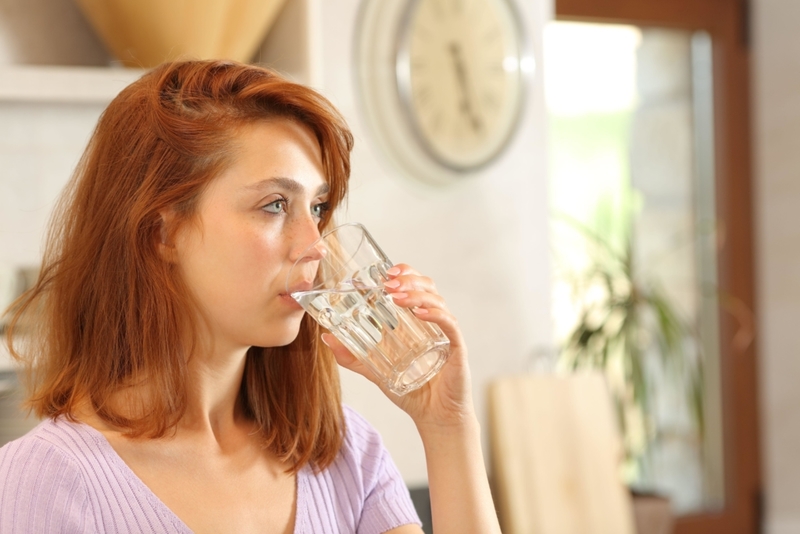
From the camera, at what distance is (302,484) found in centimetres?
123

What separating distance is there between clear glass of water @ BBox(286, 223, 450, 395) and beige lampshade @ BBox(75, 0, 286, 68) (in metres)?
0.74

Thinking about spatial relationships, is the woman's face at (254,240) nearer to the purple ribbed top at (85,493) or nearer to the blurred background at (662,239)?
the purple ribbed top at (85,493)

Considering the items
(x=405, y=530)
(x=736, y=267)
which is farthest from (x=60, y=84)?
(x=736, y=267)

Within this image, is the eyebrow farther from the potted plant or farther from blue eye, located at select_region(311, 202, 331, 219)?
the potted plant

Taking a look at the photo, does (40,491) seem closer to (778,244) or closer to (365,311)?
(365,311)

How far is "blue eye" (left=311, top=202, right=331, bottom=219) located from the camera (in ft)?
3.76

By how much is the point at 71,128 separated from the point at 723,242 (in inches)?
97.1

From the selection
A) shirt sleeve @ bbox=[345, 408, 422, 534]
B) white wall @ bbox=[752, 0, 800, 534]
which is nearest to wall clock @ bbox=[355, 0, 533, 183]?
shirt sleeve @ bbox=[345, 408, 422, 534]

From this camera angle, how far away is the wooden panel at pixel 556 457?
227cm

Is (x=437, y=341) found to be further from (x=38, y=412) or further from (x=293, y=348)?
(x=38, y=412)

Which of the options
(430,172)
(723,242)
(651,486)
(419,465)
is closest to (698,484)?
(651,486)

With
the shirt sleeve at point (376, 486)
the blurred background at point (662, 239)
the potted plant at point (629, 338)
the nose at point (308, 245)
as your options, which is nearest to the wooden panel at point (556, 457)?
the blurred background at point (662, 239)

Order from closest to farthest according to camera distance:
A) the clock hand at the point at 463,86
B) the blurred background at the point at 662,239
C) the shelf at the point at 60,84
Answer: the shelf at the point at 60,84 < the clock hand at the point at 463,86 < the blurred background at the point at 662,239

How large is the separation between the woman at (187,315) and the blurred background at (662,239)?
1.25 meters
